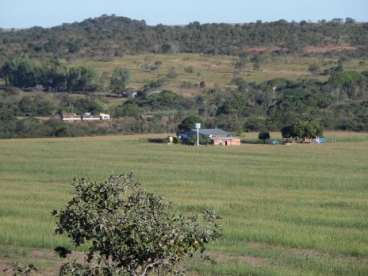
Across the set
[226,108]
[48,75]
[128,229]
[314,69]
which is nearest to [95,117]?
[226,108]

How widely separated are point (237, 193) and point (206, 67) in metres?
88.5

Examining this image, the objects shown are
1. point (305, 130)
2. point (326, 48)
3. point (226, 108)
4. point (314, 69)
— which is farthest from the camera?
point (326, 48)

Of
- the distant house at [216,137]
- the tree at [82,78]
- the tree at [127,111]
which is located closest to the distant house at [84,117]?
the tree at [127,111]

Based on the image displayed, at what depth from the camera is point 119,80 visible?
10381 cm

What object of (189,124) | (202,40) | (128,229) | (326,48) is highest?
(202,40)

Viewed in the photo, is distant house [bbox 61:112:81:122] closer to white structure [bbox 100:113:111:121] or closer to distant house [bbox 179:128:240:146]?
white structure [bbox 100:113:111:121]

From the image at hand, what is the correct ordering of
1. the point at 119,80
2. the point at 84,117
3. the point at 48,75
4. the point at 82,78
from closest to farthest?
the point at 84,117
the point at 119,80
the point at 82,78
the point at 48,75

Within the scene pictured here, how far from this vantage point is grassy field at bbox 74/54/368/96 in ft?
363

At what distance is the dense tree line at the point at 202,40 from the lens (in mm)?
144750

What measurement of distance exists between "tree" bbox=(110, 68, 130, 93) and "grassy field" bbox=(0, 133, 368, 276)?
39166mm

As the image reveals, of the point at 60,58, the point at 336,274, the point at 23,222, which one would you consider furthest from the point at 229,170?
the point at 60,58

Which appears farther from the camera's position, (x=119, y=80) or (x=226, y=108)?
(x=119, y=80)

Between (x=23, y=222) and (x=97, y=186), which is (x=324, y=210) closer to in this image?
(x=23, y=222)

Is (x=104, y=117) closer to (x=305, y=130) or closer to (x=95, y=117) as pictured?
(x=95, y=117)
